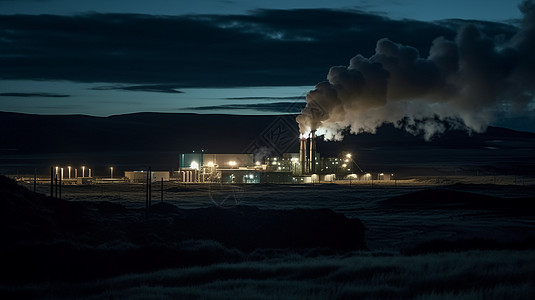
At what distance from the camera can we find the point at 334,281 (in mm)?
19531

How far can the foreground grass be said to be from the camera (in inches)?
677

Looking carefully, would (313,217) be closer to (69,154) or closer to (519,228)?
(519,228)

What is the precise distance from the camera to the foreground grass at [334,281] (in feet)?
56.4

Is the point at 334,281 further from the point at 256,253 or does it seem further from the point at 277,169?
the point at 277,169

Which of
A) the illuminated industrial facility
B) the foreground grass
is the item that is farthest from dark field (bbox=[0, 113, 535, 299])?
the illuminated industrial facility

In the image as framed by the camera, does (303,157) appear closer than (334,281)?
No

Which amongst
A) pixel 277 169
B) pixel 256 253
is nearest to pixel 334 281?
pixel 256 253

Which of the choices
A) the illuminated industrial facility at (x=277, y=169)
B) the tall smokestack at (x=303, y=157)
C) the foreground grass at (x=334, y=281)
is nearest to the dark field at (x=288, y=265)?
the foreground grass at (x=334, y=281)

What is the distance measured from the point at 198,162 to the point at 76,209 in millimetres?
60681

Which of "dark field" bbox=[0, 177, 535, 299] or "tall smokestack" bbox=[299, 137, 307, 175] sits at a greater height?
"tall smokestack" bbox=[299, 137, 307, 175]

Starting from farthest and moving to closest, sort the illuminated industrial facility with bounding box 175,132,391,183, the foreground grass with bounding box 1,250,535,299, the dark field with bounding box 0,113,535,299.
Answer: the illuminated industrial facility with bounding box 175,132,391,183, the dark field with bounding box 0,113,535,299, the foreground grass with bounding box 1,250,535,299

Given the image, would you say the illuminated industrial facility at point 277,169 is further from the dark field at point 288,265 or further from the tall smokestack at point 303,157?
the dark field at point 288,265

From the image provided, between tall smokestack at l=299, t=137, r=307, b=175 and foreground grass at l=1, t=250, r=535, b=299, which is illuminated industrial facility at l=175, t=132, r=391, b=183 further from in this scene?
foreground grass at l=1, t=250, r=535, b=299

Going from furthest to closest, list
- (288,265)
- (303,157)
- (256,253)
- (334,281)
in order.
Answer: (303,157) → (256,253) → (288,265) → (334,281)
